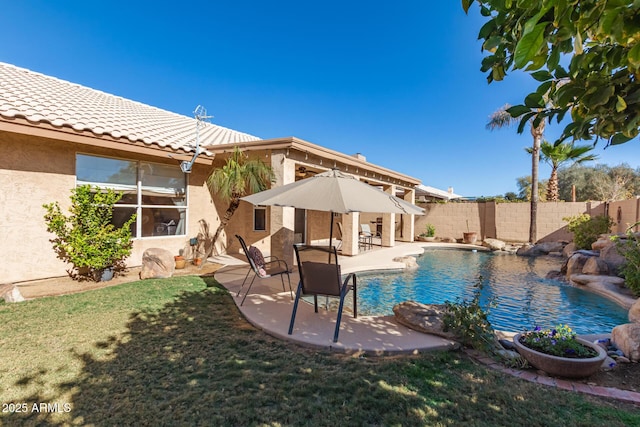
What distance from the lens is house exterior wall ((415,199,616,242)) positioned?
17.6 m

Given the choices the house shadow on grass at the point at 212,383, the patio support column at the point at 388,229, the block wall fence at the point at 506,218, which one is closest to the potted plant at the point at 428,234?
the block wall fence at the point at 506,218

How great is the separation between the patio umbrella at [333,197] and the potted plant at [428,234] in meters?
15.5

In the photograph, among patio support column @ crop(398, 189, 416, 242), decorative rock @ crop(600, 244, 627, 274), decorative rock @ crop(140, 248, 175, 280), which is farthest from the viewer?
patio support column @ crop(398, 189, 416, 242)

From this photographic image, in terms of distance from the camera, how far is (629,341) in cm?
414

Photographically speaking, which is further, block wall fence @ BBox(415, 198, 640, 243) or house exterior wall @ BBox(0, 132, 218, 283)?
block wall fence @ BBox(415, 198, 640, 243)

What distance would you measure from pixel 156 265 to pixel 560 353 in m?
8.68

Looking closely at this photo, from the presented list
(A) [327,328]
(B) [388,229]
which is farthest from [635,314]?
(B) [388,229]

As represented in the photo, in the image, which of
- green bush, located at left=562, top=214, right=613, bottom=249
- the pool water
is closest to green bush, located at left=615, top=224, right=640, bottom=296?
the pool water

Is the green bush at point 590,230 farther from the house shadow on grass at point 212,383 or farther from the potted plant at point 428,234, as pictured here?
the house shadow on grass at point 212,383

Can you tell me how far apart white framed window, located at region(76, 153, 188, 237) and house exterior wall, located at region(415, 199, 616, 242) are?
1725 centimetres

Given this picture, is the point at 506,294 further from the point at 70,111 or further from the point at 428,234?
the point at 428,234

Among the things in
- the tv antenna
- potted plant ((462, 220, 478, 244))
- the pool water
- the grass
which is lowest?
the pool water

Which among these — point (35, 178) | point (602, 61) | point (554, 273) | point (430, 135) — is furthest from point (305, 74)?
point (602, 61)

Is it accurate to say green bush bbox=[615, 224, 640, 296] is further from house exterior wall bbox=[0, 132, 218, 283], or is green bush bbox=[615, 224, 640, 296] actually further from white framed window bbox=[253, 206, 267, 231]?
house exterior wall bbox=[0, 132, 218, 283]
